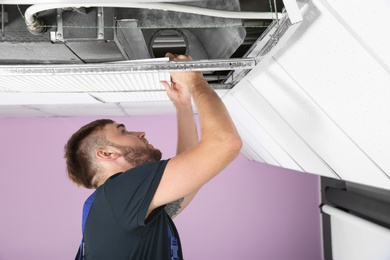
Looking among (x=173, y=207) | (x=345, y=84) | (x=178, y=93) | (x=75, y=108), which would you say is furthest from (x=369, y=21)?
(x=75, y=108)

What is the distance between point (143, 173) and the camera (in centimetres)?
164

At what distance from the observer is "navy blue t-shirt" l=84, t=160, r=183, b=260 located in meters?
1.63

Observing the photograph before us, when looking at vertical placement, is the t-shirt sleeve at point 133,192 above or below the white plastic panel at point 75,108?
below

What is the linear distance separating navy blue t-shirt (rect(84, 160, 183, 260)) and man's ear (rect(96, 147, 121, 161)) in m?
0.27

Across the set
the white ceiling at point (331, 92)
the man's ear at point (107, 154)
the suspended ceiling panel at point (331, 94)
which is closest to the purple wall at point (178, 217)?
the white ceiling at point (331, 92)

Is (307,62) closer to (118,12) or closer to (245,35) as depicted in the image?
(245,35)

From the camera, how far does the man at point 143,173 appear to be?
1577mm

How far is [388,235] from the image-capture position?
9.08ft

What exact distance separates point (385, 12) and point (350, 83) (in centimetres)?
44

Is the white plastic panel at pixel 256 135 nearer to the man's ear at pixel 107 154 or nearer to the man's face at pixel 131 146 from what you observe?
the man's face at pixel 131 146

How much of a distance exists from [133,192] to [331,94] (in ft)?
2.62

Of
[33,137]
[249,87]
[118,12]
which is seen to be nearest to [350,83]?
[118,12]

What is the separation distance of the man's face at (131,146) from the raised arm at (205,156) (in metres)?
0.43

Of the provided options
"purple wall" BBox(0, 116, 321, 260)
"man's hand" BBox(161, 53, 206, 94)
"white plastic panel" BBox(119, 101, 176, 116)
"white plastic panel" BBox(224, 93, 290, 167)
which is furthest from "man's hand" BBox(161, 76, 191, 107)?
"purple wall" BBox(0, 116, 321, 260)
